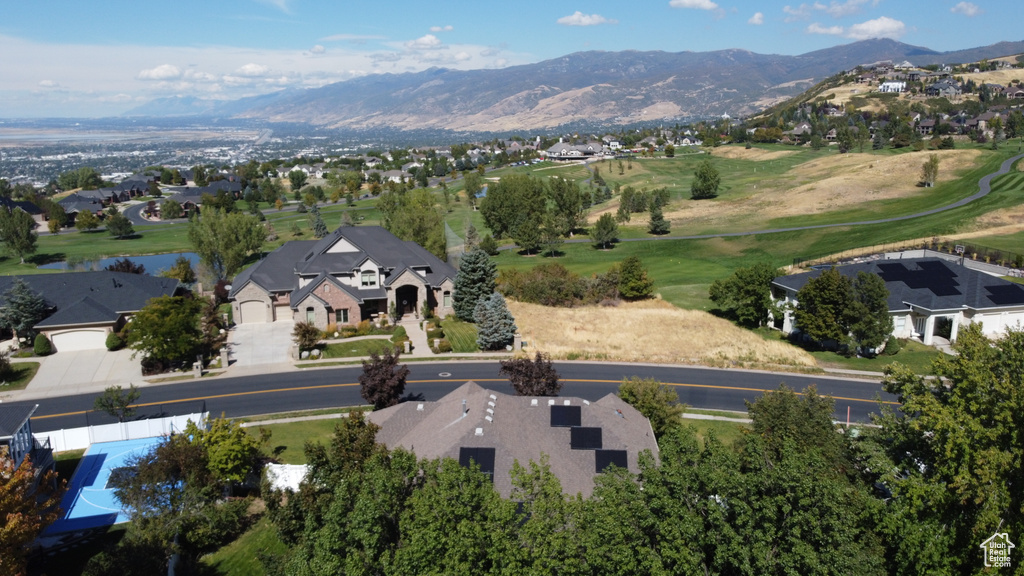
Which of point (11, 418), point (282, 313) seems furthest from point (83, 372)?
point (11, 418)

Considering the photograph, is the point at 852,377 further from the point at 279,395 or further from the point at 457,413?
the point at 279,395

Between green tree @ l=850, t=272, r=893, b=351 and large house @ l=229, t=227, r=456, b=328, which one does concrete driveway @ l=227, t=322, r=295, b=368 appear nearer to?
large house @ l=229, t=227, r=456, b=328

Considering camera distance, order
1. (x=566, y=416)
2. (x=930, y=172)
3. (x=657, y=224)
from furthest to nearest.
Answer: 1. (x=930, y=172)
2. (x=657, y=224)
3. (x=566, y=416)

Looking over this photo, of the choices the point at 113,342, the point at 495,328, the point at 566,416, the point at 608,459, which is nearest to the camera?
the point at 608,459

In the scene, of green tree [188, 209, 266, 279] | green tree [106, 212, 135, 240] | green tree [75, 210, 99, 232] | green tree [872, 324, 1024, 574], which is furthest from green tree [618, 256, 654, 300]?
green tree [75, 210, 99, 232]

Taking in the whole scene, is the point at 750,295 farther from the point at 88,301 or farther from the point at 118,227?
the point at 118,227

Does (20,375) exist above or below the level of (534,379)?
below

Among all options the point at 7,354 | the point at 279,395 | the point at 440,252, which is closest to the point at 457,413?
the point at 279,395

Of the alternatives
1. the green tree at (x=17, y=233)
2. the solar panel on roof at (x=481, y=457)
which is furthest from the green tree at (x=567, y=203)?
the solar panel on roof at (x=481, y=457)
